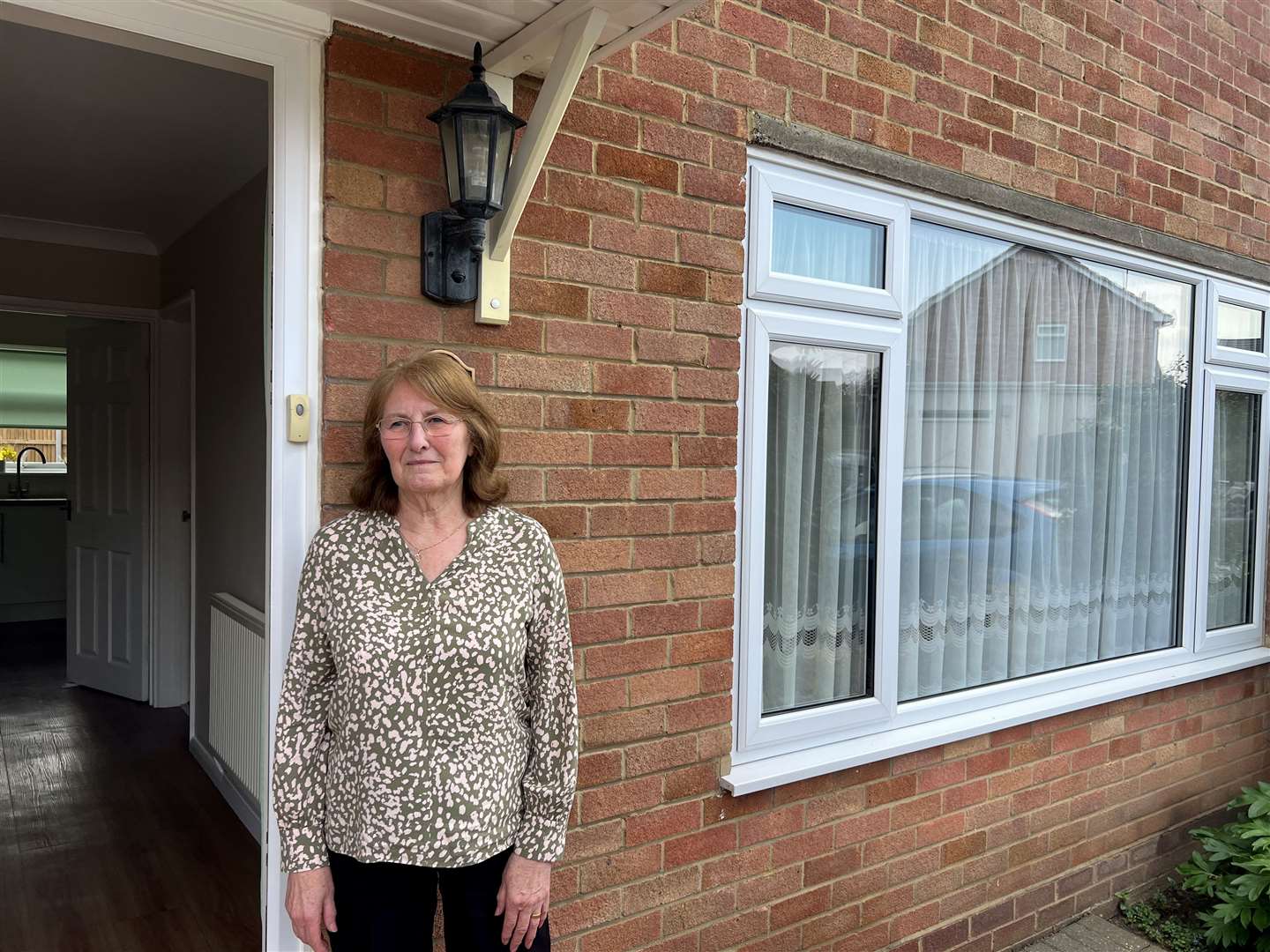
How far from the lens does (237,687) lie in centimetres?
368

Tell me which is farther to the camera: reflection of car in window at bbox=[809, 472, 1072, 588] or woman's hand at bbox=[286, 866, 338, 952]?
reflection of car in window at bbox=[809, 472, 1072, 588]

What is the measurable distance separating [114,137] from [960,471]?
129 inches

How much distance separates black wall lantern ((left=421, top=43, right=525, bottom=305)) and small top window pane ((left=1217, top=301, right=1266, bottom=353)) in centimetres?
339

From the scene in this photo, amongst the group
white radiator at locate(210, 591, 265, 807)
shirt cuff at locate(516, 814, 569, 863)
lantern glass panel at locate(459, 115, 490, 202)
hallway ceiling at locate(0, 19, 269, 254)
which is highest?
hallway ceiling at locate(0, 19, 269, 254)

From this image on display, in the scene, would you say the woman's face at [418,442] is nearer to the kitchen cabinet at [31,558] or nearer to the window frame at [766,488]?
the window frame at [766,488]

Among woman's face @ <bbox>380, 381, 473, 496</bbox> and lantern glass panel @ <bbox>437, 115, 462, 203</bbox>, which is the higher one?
lantern glass panel @ <bbox>437, 115, 462, 203</bbox>

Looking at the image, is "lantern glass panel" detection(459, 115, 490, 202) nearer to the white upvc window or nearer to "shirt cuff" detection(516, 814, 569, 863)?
the white upvc window

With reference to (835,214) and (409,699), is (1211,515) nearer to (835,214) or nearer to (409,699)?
(835,214)

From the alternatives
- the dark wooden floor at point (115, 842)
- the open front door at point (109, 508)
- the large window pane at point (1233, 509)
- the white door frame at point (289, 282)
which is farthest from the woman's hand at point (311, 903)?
the open front door at point (109, 508)

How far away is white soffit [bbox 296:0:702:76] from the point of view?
1689mm

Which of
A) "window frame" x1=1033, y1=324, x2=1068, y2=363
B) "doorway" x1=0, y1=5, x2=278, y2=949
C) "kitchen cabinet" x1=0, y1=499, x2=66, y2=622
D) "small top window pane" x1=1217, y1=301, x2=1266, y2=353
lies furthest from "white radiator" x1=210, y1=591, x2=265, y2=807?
"kitchen cabinet" x1=0, y1=499, x2=66, y2=622

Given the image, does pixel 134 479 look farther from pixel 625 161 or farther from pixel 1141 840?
pixel 1141 840

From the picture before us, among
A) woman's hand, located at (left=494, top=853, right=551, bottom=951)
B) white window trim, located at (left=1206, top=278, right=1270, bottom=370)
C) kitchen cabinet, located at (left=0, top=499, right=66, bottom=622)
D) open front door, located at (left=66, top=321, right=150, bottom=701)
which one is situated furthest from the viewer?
kitchen cabinet, located at (left=0, top=499, right=66, bottom=622)

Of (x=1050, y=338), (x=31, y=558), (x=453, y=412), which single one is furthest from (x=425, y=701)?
(x=31, y=558)
